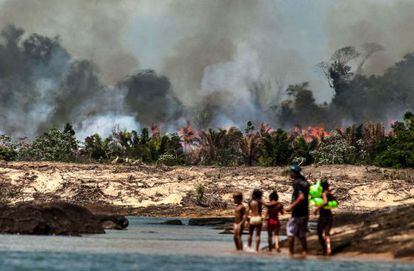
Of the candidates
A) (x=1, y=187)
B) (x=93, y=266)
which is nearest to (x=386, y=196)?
(x=1, y=187)

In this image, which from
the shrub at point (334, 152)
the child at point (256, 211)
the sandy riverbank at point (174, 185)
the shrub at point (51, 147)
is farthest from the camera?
the shrub at point (51, 147)

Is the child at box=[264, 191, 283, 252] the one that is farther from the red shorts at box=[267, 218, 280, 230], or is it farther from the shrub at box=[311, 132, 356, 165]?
the shrub at box=[311, 132, 356, 165]

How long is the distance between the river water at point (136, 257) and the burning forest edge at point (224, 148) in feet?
243

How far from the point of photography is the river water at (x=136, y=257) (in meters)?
28.5

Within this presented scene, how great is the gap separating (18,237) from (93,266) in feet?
48.6

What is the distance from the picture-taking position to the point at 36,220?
148 ft

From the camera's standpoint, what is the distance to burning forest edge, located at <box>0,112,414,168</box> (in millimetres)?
121125

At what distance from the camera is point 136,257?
105 feet

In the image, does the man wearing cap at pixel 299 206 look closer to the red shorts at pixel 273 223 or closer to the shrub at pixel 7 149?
the red shorts at pixel 273 223

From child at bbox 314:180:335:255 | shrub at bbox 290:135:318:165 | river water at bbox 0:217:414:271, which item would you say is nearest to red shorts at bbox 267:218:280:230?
river water at bbox 0:217:414:271

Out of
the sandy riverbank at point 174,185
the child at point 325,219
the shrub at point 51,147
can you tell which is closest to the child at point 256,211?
the child at point 325,219

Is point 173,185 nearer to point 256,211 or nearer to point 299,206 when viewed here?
point 256,211

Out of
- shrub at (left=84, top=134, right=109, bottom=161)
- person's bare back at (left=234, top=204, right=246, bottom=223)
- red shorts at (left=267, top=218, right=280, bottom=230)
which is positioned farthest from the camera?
shrub at (left=84, top=134, right=109, bottom=161)

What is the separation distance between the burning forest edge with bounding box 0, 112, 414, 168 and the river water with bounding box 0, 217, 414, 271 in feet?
243
